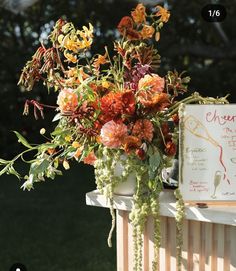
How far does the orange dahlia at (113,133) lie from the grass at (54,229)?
1.86 metres

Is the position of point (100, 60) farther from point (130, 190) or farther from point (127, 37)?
point (130, 190)

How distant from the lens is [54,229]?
385 centimetres

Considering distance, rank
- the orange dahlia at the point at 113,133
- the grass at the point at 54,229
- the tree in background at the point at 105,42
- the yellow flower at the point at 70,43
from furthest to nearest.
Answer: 1. the tree in background at the point at 105,42
2. the grass at the point at 54,229
3. the yellow flower at the point at 70,43
4. the orange dahlia at the point at 113,133

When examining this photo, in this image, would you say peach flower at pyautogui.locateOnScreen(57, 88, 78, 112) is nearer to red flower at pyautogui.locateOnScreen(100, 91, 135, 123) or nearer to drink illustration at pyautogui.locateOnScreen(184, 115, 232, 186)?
red flower at pyautogui.locateOnScreen(100, 91, 135, 123)

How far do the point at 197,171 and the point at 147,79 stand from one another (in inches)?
11.6

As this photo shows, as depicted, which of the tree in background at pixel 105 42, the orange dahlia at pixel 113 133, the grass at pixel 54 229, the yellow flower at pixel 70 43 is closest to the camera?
the orange dahlia at pixel 113 133

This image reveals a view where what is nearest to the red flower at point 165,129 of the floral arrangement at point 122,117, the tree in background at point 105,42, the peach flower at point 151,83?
the floral arrangement at point 122,117

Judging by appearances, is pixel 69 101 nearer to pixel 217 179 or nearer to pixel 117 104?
pixel 117 104

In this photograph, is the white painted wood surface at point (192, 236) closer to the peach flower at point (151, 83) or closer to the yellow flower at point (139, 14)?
the peach flower at point (151, 83)

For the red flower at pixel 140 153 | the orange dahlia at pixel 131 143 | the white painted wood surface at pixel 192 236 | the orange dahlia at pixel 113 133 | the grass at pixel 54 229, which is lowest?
the grass at pixel 54 229

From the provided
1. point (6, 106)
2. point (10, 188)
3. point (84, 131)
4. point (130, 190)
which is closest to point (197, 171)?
point (130, 190)

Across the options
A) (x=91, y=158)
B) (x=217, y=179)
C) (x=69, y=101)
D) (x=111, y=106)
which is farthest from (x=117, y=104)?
(x=217, y=179)

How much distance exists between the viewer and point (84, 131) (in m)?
1.51

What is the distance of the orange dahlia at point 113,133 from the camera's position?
4.71 feet
